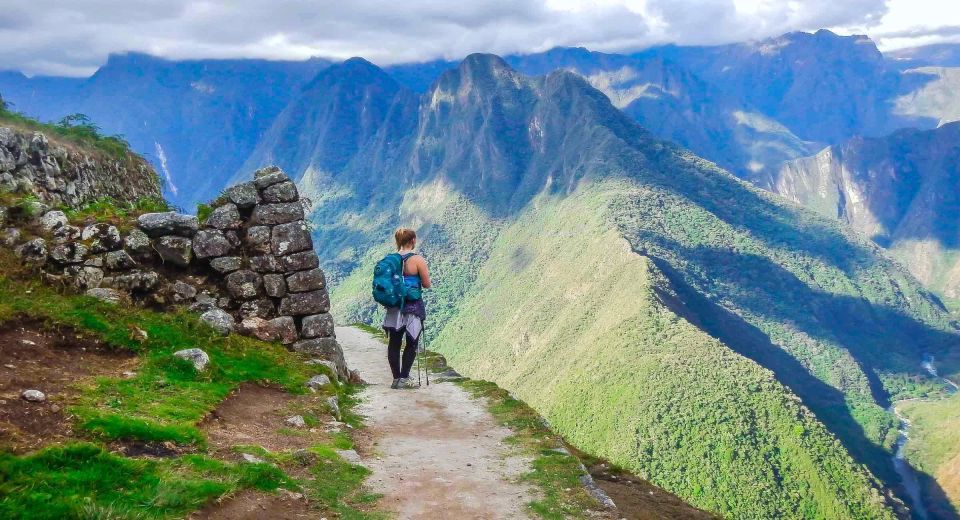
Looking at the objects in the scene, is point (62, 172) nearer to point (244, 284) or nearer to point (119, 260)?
point (119, 260)

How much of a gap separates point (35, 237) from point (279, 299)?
5.15 metres

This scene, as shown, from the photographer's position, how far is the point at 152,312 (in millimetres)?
13281

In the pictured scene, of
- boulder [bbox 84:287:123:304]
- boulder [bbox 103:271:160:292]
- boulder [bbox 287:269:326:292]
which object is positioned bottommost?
boulder [bbox 84:287:123:304]

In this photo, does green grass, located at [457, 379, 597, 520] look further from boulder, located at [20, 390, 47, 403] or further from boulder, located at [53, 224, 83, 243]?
boulder, located at [53, 224, 83, 243]

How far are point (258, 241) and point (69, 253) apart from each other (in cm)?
393

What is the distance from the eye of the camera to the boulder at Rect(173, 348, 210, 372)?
11.6 meters

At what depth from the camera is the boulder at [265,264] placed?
50.1ft

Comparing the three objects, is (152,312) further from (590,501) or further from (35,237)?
(590,501)

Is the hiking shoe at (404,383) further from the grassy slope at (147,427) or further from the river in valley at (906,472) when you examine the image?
the river in valley at (906,472)

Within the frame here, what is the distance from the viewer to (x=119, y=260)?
531 inches

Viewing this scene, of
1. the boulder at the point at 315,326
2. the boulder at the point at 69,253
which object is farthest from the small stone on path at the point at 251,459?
the boulder at the point at 69,253

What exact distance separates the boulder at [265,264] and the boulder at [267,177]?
199cm

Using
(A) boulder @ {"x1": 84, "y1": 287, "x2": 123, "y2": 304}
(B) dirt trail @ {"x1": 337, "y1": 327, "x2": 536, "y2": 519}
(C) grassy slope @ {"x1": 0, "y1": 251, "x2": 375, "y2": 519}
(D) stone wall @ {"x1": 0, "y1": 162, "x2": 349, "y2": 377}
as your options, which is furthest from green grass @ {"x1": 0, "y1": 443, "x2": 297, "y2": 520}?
(D) stone wall @ {"x1": 0, "y1": 162, "x2": 349, "y2": 377}

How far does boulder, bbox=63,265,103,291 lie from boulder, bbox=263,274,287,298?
11.4 feet
